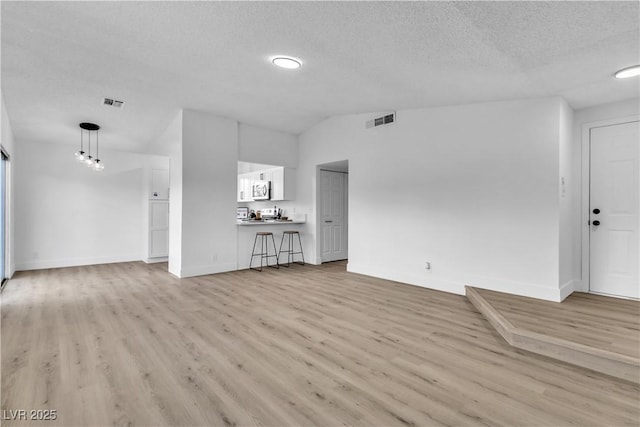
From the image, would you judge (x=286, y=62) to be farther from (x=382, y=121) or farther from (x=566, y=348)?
(x=566, y=348)

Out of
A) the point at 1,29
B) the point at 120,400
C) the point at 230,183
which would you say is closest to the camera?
the point at 120,400

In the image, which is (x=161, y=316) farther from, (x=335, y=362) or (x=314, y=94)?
(x=314, y=94)

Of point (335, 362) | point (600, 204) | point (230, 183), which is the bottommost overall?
point (335, 362)

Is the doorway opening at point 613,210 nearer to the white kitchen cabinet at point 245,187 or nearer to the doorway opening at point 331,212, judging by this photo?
the doorway opening at point 331,212

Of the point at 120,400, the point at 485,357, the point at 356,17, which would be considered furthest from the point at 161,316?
the point at 356,17

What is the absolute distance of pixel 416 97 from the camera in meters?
4.25

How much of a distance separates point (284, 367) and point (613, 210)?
443 centimetres

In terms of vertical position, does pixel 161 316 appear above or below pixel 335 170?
below

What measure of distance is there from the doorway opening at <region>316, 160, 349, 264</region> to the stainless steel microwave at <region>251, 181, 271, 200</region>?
135 cm

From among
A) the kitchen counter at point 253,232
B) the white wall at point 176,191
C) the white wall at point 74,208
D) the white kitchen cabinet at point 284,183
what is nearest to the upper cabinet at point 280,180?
the white kitchen cabinet at point 284,183

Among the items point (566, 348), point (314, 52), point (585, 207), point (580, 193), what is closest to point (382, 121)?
point (314, 52)

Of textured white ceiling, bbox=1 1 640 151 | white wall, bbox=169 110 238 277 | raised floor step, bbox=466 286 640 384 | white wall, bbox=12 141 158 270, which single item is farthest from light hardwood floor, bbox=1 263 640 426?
white wall, bbox=12 141 158 270

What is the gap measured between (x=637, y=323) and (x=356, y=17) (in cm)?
379

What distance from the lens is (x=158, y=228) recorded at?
7289 millimetres
